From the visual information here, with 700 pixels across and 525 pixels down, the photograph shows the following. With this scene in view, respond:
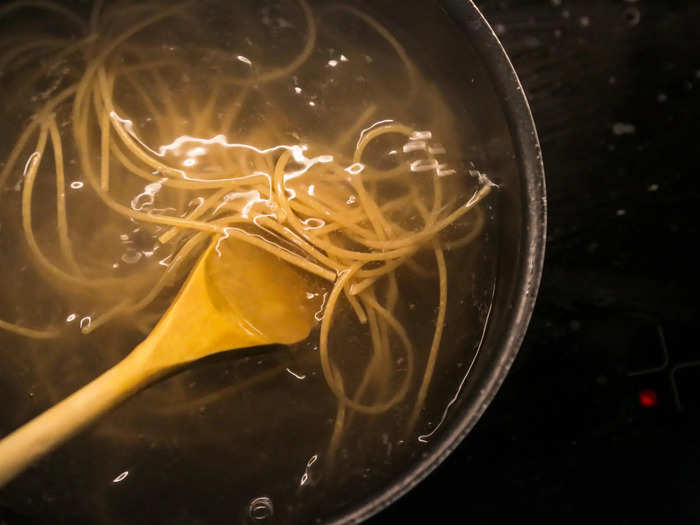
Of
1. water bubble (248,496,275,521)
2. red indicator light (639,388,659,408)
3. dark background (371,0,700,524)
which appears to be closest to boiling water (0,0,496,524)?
water bubble (248,496,275,521)

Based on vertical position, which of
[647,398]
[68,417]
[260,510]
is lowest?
[647,398]

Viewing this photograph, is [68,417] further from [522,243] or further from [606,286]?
[606,286]

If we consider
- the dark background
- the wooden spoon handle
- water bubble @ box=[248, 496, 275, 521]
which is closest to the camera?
the wooden spoon handle

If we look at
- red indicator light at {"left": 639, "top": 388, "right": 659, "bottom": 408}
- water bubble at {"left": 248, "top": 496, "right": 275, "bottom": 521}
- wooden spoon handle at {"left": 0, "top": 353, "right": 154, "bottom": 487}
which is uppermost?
wooden spoon handle at {"left": 0, "top": 353, "right": 154, "bottom": 487}

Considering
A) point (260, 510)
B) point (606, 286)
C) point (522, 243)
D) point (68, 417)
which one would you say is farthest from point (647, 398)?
point (68, 417)

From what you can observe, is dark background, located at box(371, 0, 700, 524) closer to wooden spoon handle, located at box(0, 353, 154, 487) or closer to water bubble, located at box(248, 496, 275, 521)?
water bubble, located at box(248, 496, 275, 521)

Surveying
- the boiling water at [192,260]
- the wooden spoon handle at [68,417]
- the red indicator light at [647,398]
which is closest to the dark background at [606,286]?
the red indicator light at [647,398]

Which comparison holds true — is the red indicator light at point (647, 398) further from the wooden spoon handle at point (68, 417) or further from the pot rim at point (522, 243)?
the wooden spoon handle at point (68, 417)
